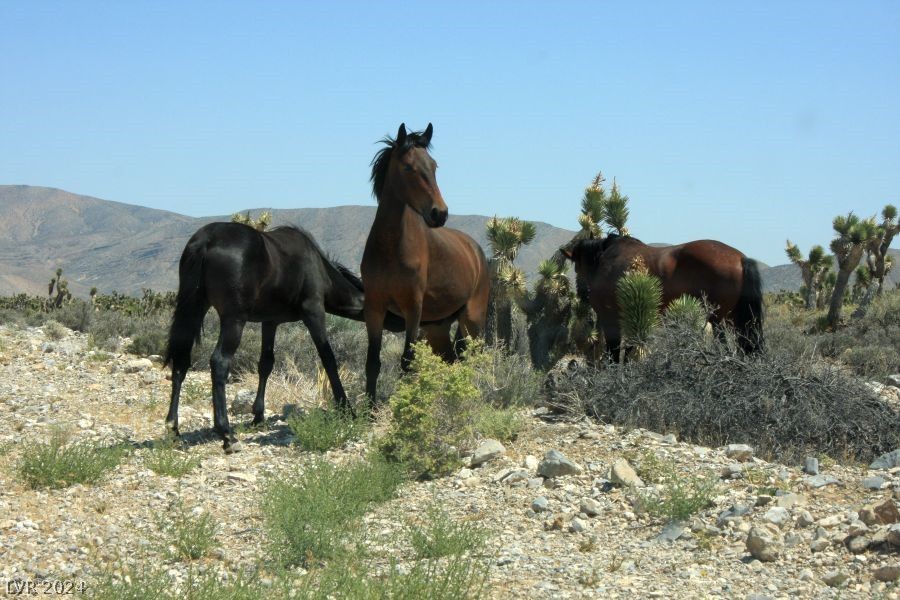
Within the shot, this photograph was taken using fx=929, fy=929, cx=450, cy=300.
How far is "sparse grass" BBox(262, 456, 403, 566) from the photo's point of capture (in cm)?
554

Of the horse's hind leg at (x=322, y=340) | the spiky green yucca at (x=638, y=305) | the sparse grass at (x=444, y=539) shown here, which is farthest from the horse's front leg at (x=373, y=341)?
the sparse grass at (x=444, y=539)

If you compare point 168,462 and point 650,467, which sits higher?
point 650,467

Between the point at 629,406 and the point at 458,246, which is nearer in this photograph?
the point at 629,406

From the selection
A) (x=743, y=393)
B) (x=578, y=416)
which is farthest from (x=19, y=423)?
(x=743, y=393)

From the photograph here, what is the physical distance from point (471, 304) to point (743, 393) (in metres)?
3.72

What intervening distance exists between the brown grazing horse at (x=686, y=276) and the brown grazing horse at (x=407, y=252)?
2.28m

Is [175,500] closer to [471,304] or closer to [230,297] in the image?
[230,297]

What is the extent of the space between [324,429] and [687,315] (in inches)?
155

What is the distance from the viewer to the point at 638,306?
1038 cm

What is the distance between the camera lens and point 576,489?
22.8 ft

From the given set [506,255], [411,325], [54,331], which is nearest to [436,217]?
[411,325]

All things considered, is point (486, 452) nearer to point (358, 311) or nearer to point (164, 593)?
point (358, 311)

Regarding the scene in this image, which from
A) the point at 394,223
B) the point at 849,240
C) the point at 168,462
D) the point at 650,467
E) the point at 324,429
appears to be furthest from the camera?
the point at 849,240

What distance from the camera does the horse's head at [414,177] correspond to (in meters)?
8.90
